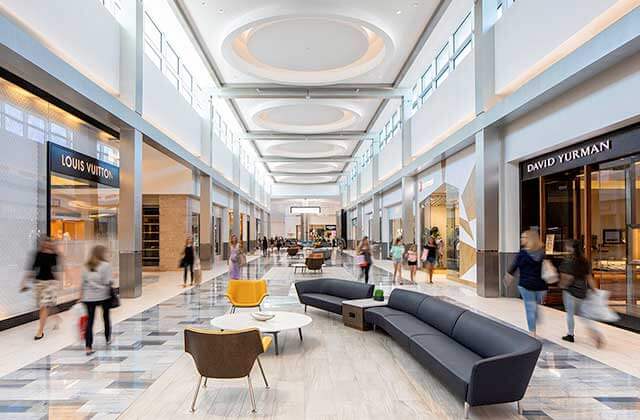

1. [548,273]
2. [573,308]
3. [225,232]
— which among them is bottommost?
[573,308]

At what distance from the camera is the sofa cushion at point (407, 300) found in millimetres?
6348

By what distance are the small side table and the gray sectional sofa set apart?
20.8 inches

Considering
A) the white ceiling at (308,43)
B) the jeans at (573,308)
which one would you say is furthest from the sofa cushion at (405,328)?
the white ceiling at (308,43)

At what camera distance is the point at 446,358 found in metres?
4.33

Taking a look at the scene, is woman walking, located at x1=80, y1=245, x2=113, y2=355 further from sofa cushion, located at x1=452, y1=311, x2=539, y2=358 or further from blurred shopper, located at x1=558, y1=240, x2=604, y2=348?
blurred shopper, located at x1=558, y1=240, x2=604, y2=348

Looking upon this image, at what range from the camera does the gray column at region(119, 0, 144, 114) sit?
33.3 feet

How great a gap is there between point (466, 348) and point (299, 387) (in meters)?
1.80

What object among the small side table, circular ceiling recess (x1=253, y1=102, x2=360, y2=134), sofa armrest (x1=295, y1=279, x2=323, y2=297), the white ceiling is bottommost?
the small side table

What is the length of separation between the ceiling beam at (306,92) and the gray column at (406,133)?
0.58 m

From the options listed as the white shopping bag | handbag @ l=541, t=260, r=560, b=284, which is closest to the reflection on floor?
the white shopping bag

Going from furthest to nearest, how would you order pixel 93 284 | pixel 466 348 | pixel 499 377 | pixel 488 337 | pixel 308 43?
pixel 308 43
pixel 93 284
pixel 466 348
pixel 488 337
pixel 499 377

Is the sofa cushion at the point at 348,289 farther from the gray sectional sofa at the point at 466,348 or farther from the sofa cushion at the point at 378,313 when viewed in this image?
the gray sectional sofa at the point at 466,348

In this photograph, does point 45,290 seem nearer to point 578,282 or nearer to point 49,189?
point 49,189

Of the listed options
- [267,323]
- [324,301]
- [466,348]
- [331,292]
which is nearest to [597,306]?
[466,348]
